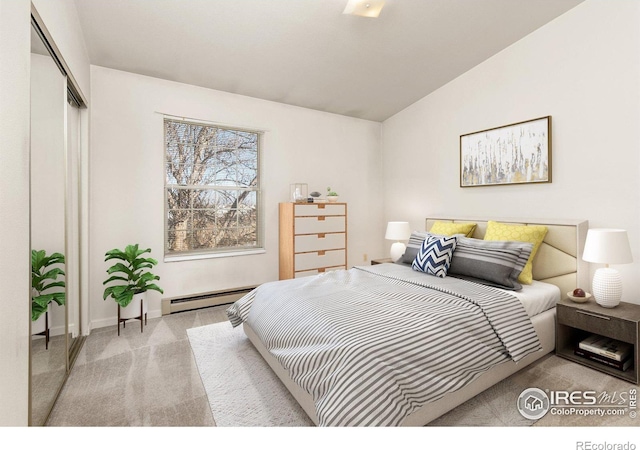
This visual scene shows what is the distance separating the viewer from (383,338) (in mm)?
1619

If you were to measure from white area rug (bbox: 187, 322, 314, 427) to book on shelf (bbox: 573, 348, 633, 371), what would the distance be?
213 centimetres

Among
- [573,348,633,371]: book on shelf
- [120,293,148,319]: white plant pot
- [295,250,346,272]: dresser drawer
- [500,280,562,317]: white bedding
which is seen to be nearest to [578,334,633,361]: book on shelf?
[573,348,633,371]: book on shelf

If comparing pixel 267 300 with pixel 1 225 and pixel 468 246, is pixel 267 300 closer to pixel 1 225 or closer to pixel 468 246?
pixel 1 225

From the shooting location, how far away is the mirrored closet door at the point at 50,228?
1.60 meters

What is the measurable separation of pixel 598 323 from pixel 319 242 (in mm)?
2789

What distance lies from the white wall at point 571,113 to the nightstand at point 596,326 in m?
0.52

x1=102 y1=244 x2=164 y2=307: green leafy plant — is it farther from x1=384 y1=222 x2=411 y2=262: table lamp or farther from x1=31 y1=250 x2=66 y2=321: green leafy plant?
x1=384 y1=222 x2=411 y2=262: table lamp

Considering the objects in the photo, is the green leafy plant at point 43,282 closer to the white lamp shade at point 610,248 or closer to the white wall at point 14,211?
the white wall at point 14,211

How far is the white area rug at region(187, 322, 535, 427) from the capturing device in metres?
1.76

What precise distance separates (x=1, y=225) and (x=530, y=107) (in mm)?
3988

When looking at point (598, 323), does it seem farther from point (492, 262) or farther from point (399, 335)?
point (399, 335)

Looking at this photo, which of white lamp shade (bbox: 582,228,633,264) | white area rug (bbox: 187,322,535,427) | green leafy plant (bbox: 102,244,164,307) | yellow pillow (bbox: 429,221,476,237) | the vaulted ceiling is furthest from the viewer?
yellow pillow (bbox: 429,221,476,237)

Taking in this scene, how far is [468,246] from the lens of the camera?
9.45 ft

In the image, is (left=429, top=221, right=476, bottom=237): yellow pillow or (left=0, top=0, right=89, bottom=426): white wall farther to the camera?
(left=429, top=221, right=476, bottom=237): yellow pillow
